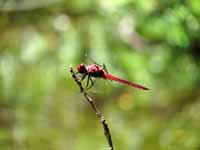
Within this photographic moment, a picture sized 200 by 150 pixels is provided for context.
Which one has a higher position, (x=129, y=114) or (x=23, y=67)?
(x=23, y=67)

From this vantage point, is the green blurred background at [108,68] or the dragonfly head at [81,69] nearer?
the dragonfly head at [81,69]

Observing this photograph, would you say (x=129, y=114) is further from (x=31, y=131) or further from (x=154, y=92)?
(x=31, y=131)

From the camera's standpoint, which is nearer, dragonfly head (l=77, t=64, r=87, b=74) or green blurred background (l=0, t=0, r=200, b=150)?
dragonfly head (l=77, t=64, r=87, b=74)

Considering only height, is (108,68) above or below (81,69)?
above

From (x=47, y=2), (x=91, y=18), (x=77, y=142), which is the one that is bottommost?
(x=77, y=142)

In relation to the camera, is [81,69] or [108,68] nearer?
[81,69]

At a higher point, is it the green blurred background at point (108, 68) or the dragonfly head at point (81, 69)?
the green blurred background at point (108, 68)

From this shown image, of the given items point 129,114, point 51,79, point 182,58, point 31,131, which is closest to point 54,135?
point 31,131

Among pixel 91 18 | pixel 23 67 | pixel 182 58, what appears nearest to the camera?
pixel 182 58
